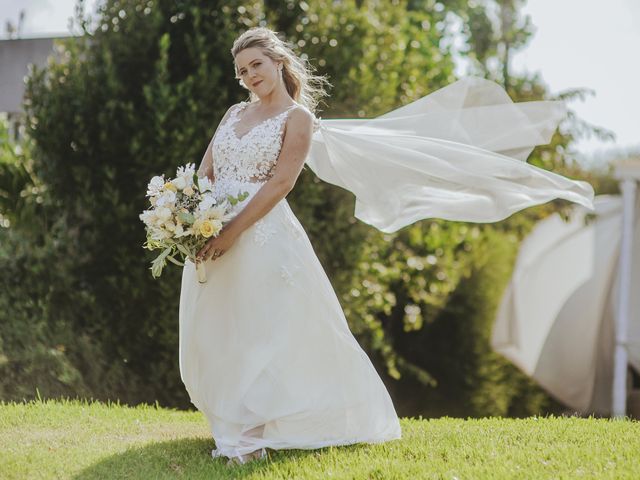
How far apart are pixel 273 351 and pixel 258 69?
158 cm

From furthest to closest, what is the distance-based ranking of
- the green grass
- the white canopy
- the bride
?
the white canopy → the bride → the green grass

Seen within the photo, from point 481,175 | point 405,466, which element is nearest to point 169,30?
point 481,175

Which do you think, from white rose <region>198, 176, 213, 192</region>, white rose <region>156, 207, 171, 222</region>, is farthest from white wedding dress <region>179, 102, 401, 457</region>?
white rose <region>156, 207, 171, 222</region>

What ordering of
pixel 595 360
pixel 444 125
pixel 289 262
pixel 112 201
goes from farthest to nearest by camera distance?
pixel 595 360 → pixel 112 201 → pixel 444 125 → pixel 289 262

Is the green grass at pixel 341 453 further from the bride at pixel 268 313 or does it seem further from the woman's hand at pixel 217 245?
the woman's hand at pixel 217 245

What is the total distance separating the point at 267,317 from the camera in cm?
479

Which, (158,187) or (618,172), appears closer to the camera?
(158,187)

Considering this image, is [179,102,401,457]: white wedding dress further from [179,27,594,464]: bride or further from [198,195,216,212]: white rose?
[198,195,216,212]: white rose

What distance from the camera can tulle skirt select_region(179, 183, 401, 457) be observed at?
4.75 meters

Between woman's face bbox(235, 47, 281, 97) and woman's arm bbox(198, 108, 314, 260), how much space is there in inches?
9.1

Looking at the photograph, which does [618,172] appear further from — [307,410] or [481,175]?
[307,410]

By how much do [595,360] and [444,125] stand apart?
8070mm

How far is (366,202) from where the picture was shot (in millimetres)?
5777

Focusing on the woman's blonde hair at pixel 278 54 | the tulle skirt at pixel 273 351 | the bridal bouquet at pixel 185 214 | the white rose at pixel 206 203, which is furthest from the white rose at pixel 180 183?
the woman's blonde hair at pixel 278 54
